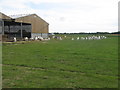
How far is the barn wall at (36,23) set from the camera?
4341cm

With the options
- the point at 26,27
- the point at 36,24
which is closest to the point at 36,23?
the point at 36,24

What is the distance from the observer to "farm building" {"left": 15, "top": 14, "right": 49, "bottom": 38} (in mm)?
43372

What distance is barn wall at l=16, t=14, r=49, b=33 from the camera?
43.4 meters

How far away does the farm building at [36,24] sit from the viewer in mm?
43372

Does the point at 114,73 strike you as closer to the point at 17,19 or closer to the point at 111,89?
the point at 111,89

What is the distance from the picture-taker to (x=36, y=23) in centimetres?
4831

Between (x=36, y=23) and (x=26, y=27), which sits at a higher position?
(x=36, y=23)

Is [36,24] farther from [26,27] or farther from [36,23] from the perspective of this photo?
[26,27]

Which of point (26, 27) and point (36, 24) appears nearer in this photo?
point (26, 27)

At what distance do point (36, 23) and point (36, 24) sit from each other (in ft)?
0.85

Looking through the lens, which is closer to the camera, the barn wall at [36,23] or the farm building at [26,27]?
the farm building at [26,27]

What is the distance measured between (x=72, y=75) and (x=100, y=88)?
193cm

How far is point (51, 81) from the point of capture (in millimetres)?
6750

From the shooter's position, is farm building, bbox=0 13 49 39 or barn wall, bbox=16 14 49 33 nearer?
farm building, bbox=0 13 49 39
